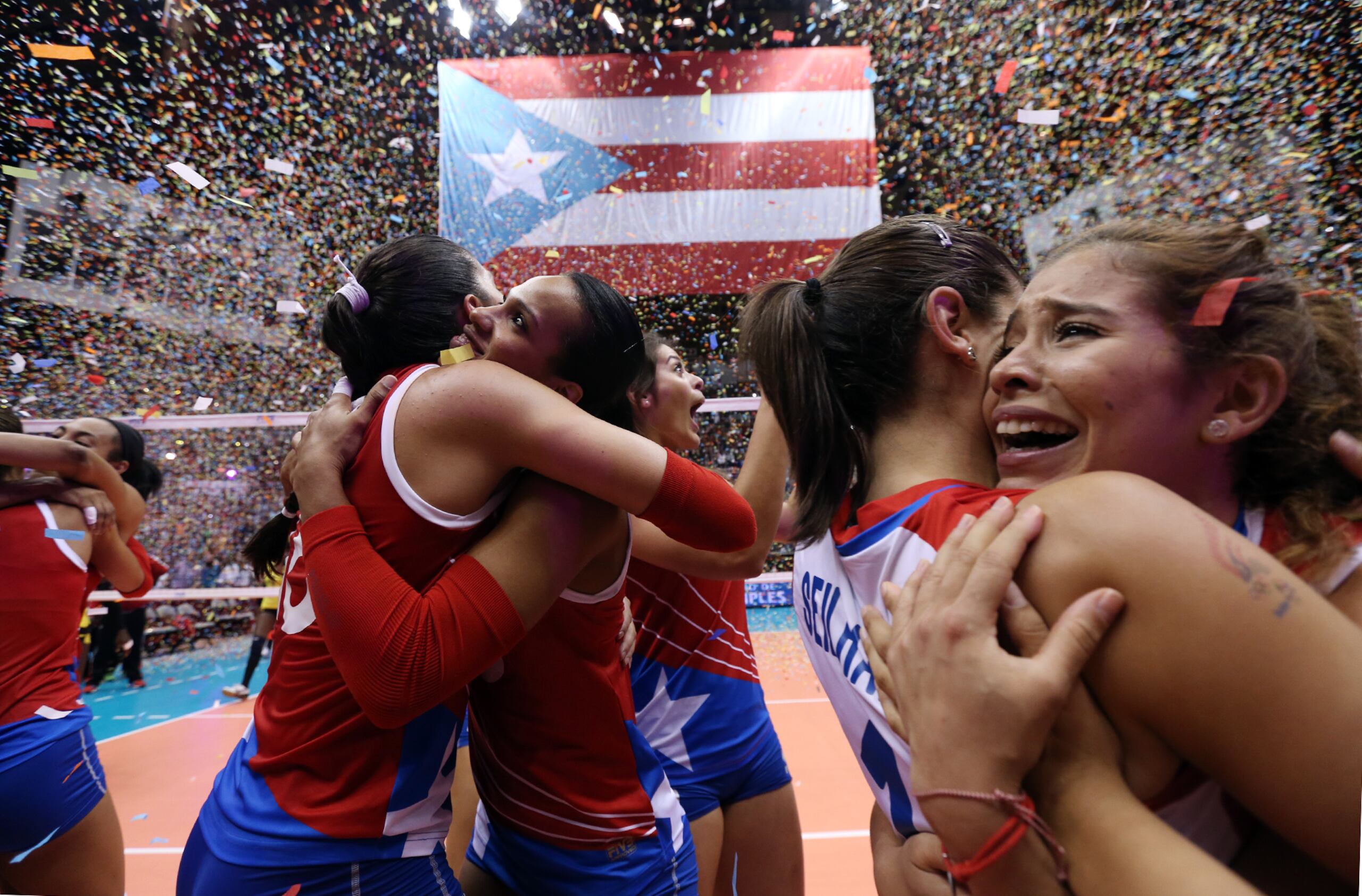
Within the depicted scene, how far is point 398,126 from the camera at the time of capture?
7.54 m

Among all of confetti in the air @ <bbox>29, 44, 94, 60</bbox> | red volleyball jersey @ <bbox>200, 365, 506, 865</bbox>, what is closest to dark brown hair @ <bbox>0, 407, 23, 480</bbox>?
red volleyball jersey @ <bbox>200, 365, 506, 865</bbox>

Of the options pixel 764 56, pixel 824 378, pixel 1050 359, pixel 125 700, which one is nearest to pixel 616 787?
pixel 824 378

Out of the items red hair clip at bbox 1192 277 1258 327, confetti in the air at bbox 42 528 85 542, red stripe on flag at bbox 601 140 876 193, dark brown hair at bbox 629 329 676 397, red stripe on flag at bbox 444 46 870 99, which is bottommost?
confetti in the air at bbox 42 528 85 542

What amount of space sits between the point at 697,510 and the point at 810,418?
22cm

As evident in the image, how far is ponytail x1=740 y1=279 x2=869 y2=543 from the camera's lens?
1.10 metres

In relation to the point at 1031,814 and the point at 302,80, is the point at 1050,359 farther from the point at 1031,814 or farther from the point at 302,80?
the point at 302,80

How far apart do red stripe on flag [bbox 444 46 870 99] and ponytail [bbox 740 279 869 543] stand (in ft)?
18.4

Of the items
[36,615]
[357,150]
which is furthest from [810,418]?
[357,150]

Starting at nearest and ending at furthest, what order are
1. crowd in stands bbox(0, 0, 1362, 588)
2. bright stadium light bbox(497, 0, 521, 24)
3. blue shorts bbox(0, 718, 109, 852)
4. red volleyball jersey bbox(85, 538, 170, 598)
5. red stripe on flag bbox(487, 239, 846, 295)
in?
blue shorts bbox(0, 718, 109, 852), red volleyball jersey bbox(85, 538, 170, 598), crowd in stands bbox(0, 0, 1362, 588), red stripe on flag bbox(487, 239, 846, 295), bright stadium light bbox(497, 0, 521, 24)

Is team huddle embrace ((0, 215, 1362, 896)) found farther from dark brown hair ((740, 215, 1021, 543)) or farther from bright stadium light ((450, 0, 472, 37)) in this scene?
bright stadium light ((450, 0, 472, 37))

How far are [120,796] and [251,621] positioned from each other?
5.20 meters

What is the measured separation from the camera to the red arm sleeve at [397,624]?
37.3 inches

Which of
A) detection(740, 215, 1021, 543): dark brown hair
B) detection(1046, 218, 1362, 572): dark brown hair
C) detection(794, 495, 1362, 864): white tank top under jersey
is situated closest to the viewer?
detection(1046, 218, 1362, 572): dark brown hair

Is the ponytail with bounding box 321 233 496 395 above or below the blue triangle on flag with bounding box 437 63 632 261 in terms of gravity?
below
